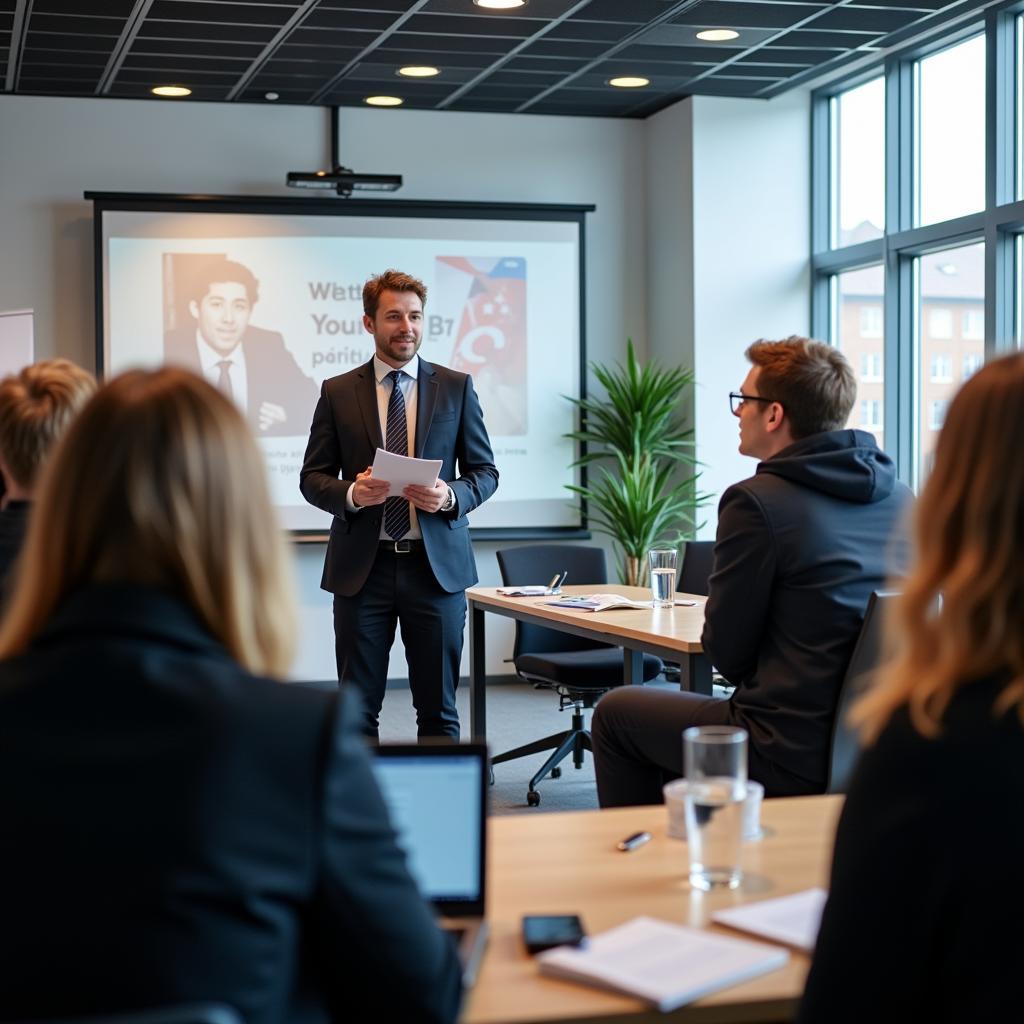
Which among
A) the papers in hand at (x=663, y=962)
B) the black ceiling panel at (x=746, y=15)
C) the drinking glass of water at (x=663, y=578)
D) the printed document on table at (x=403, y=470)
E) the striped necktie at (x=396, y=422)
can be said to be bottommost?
the papers in hand at (x=663, y=962)

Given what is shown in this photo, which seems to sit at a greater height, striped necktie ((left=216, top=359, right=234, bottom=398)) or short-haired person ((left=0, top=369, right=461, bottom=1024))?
striped necktie ((left=216, top=359, right=234, bottom=398))

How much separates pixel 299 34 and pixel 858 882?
18.8ft

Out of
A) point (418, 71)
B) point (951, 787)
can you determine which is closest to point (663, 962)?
point (951, 787)

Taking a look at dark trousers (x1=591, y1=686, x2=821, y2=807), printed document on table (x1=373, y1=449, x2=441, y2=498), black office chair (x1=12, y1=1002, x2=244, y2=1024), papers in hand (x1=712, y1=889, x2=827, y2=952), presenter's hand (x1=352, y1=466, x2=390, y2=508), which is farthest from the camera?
presenter's hand (x1=352, y1=466, x2=390, y2=508)

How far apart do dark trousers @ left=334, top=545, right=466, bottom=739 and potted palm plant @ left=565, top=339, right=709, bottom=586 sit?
9.42 ft

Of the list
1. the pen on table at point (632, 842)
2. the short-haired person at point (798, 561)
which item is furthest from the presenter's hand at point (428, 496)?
the pen on table at point (632, 842)

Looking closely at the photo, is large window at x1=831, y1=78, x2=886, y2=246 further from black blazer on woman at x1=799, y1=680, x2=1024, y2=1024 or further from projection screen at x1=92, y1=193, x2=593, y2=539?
black blazer on woman at x1=799, y1=680, x2=1024, y2=1024

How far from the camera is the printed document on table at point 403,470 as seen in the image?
4234 millimetres

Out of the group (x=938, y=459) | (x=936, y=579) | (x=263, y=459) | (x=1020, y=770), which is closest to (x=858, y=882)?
(x=1020, y=770)

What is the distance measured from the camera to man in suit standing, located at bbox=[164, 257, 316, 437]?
738 centimetres

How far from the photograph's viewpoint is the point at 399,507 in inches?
180

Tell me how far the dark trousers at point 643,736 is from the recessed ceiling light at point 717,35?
3.74 meters

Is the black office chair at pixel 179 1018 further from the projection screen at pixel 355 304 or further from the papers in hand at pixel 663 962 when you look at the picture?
the projection screen at pixel 355 304

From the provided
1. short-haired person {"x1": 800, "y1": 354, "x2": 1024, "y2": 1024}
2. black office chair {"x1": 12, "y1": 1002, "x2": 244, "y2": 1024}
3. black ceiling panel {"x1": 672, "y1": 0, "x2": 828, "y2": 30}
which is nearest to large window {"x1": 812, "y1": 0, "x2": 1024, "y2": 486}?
black ceiling panel {"x1": 672, "y1": 0, "x2": 828, "y2": 30}
